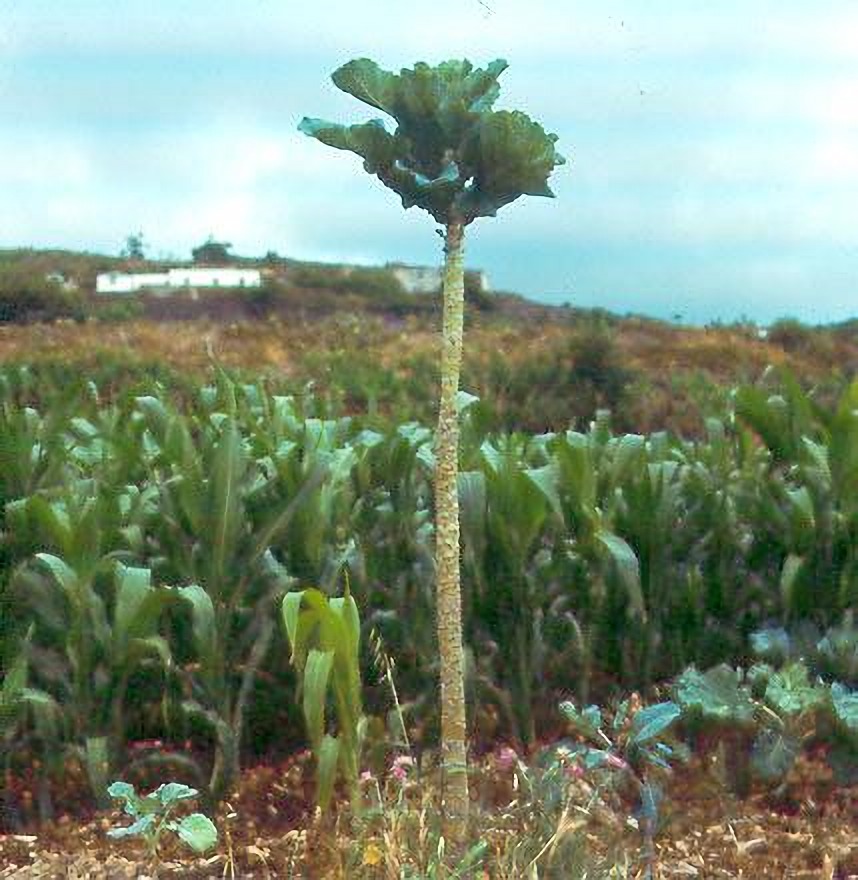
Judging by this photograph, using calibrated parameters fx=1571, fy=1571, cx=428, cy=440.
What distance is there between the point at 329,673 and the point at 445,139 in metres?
1.13

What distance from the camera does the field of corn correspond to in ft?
9.86

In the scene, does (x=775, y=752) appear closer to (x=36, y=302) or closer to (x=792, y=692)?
(x=792, y=692)

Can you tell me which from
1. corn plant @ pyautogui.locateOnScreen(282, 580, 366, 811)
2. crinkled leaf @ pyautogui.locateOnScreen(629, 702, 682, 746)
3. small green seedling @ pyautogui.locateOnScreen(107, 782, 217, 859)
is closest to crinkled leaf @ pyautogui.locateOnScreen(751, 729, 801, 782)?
crinkled leaf @ pyautogui.locateOnScreen(629, 702, 682, 746)

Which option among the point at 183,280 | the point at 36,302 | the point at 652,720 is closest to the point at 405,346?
the point at 36,302

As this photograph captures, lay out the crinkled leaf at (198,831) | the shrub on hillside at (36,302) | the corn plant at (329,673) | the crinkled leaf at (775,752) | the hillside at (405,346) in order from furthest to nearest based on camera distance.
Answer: the shrub on hillside at (36,302), the hillside at (405,346), the crinkled leaf at (775,752), the corn plant at (329,673), the crinkled leaf at (198,831)

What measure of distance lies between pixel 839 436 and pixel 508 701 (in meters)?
1.05

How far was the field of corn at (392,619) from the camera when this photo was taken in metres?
3.00

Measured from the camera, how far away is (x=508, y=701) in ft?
11.7

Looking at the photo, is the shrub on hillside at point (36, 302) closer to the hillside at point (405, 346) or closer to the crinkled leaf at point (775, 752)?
the hillside at point (405, 346)

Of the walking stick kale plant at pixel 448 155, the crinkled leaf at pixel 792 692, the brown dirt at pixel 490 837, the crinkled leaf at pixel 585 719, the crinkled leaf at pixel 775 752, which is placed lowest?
the brown dirt at pixel 490 837

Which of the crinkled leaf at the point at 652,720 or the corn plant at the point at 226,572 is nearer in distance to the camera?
the crinkled leaf at the point at 652,720

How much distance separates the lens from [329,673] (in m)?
2.95

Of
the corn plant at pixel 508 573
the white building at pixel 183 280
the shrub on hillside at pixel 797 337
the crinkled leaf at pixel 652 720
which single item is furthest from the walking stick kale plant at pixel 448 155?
the white building at pixel 183 280

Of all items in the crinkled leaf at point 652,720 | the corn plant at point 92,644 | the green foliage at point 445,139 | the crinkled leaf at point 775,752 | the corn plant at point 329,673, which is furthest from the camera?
the corn plant at point 92,644
